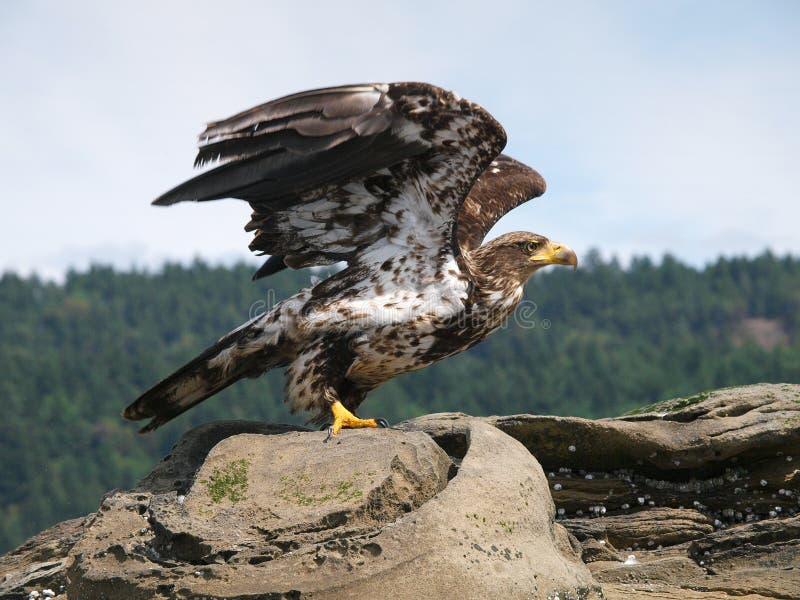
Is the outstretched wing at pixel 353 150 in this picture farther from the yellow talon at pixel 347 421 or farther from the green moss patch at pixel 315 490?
the green moss patch at pixel 315 490

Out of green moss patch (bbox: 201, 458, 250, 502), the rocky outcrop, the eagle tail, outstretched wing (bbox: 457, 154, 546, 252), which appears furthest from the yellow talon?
outstretched wing (bbox: 457, 154, 546, 252)

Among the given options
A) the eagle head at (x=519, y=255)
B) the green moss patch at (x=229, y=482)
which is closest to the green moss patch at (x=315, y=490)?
the green moss patch at (x=229, y=482)

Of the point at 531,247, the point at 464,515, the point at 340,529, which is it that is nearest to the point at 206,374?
the point at 340,529

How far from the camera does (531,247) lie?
7.70m

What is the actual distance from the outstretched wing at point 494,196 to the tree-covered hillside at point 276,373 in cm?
5842

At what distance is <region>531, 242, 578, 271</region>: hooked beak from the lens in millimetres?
7719

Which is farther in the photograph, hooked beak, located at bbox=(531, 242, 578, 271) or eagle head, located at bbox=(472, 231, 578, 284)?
hooked beak, located at bbox=(531, 242, 578, 271)

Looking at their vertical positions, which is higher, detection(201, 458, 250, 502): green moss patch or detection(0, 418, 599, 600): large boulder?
detection(201, 458, 250, 502): green moss patch

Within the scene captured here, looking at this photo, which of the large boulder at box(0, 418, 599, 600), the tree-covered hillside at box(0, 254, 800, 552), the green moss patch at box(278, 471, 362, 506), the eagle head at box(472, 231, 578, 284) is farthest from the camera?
the tree-covered hillside at box(0, 254, 800, 552)

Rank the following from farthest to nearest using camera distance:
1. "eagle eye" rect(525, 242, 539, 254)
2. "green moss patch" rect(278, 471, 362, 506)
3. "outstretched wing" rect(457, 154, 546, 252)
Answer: "outstretched wing" rect(457, 154, 546, 252)
"eagle eye" rect(525, 242, 539, 254)
"green moss patch" rect(278, 471, 362, 506)

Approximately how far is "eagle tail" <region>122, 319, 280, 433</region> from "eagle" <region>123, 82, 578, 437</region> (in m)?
0.01

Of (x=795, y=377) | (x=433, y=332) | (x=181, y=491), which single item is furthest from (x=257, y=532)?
(x=795, y=377)

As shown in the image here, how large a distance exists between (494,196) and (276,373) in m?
83.5

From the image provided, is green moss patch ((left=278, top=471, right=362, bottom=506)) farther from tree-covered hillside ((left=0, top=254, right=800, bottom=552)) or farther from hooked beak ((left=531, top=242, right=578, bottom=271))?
tree-covered hillside ((left=0, top=254, right=800, bottom=552))
